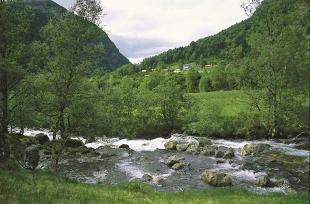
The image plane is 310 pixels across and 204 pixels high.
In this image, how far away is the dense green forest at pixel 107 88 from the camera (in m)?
28.3

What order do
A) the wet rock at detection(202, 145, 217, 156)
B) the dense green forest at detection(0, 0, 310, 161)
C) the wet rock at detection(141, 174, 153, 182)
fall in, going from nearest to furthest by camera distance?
the dense green forest at detection(0, 0, 310, 161) < the wet rock at detection(141, 174, 153, 182) < the wet rock at detection(202, 145, 217, 156)

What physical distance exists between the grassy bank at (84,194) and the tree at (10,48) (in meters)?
5.51

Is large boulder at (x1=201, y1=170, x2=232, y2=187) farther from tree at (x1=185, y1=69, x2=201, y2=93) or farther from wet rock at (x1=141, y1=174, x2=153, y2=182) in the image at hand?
tree at (x1=185, y1=69, x2=201, y2=93)

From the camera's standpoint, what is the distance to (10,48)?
29.9m

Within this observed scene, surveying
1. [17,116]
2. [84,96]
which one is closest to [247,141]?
[84,96]

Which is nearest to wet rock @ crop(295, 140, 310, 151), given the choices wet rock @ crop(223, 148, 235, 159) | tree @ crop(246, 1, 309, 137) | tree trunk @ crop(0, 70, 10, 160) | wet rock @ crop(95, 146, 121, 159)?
tree @ crop(246, 1, 309, 137)

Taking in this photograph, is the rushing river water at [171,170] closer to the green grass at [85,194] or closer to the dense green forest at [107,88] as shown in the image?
the dense green forest at [107,88]

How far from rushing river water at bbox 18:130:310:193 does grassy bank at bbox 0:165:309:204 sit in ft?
25.7

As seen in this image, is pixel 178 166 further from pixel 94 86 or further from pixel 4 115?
pixel 4 115

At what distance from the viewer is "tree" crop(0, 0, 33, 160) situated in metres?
27.6

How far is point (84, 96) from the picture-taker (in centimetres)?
3678

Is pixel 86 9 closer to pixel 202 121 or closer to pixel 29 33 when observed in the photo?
pixel 29 33

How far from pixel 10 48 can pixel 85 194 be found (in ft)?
49.5

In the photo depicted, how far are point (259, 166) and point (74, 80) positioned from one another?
2057 cm
